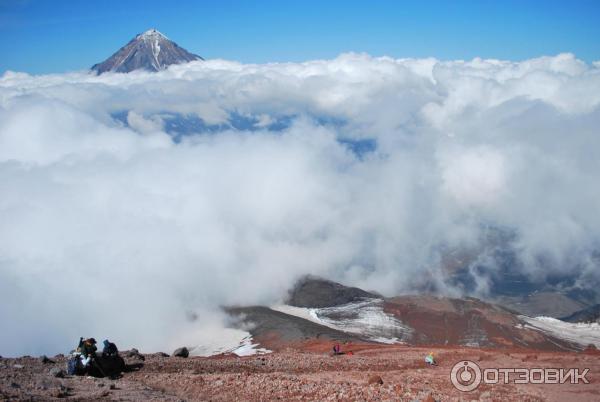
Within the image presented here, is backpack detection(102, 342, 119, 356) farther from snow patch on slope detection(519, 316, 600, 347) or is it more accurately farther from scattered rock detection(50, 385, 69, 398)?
snow patch on slope detection(519, 316, 600, 347)

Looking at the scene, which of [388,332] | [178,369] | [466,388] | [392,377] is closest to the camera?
[466,388]

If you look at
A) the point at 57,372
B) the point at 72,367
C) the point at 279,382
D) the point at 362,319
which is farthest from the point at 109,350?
the point at 362,319

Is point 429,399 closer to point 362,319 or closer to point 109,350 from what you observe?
point 109,350

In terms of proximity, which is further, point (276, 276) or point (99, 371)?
point (276, 276)

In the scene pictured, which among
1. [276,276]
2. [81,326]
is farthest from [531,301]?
[81,326]

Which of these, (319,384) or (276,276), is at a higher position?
(276,276)

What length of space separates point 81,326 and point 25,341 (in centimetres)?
1142

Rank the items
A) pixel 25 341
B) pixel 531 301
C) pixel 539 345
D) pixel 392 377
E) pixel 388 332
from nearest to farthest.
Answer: pixel 392 377, pixel 539 345, pixel 388 332, pixel 25 341, pixel 531 301

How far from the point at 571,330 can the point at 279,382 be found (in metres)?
76.7

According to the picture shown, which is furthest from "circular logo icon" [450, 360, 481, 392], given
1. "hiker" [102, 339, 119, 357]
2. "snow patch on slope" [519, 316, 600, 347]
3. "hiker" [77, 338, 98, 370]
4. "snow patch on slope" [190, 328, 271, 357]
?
"snow patch on slope" [519, 316, 600, 347]

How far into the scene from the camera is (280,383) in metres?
23.8

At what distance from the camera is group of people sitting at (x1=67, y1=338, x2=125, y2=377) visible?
2636cm

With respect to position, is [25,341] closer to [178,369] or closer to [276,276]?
[276,276]

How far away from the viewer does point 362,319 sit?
303ft
